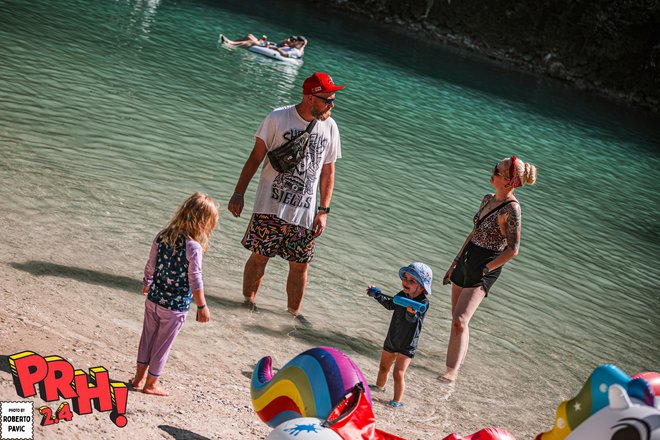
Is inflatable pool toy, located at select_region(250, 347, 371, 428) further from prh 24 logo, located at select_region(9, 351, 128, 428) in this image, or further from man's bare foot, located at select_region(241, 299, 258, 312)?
man's bare foot, located at select_region(241, 299, 258, 312)

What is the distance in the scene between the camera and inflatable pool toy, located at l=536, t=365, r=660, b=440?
307 cm

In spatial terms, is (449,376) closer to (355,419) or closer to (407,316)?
(407,316)

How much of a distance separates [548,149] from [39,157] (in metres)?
16.8

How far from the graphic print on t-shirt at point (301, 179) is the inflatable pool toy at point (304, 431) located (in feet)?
9.89

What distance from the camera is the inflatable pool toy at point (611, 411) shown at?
3.07 meters

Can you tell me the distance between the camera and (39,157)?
9.73 m

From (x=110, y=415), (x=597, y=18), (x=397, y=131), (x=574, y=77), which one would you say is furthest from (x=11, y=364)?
(x=597, y=18)

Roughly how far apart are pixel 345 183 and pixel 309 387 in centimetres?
885

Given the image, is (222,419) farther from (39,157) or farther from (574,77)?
(574,77)

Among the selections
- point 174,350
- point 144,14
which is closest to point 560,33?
point 144,14

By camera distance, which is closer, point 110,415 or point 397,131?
point 110,415

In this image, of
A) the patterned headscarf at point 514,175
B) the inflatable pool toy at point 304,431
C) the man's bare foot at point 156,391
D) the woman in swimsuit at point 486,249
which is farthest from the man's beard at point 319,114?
the inflatable pool toy at point 304,431

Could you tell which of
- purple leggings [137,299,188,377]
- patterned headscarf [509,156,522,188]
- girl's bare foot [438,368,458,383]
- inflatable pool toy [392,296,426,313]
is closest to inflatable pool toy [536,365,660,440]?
inflatable pool toy [392,296,426,313]

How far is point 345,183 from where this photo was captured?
12.8 m
